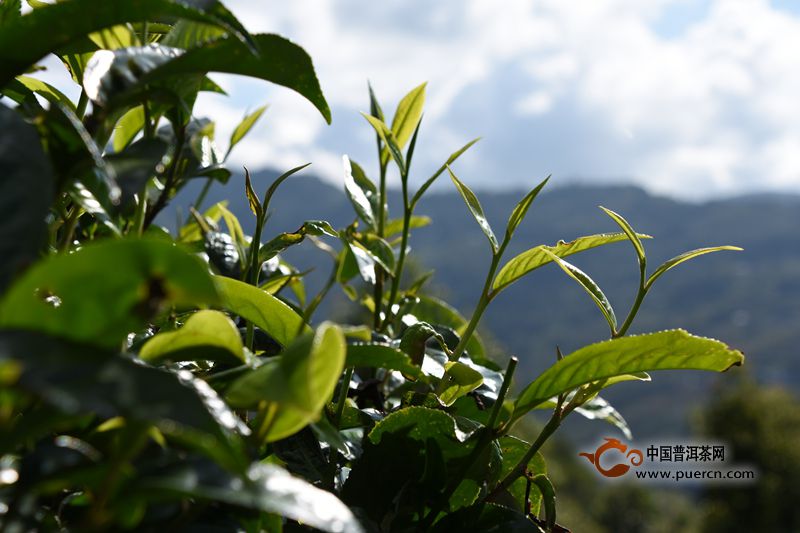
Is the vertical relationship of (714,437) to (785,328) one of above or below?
below

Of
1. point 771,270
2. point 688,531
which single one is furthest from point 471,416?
point 771,270

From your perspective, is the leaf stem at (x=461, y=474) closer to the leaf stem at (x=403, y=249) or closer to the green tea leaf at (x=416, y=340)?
the green tea leaf at (x=416, y=340)

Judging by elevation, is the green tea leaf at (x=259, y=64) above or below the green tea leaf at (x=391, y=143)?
below

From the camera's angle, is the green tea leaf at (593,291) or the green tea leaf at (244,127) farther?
the green tea leaf at (244,127)

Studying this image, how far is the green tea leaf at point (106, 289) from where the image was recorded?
27 cm

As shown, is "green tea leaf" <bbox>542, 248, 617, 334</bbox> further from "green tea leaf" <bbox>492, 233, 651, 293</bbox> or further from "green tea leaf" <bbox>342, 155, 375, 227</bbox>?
"green tea leaf" <bbox>342, 155, 375, 227</bbox>

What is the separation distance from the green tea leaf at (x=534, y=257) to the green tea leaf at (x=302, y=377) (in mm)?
315

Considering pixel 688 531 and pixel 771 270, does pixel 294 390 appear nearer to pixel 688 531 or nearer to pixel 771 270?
pixel 688 531

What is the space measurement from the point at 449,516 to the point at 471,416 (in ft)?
0.54

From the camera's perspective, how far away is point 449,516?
51 cm

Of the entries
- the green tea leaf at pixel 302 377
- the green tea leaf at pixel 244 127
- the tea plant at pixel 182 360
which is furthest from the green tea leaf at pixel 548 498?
the green tea leaf at pixel 244 127
